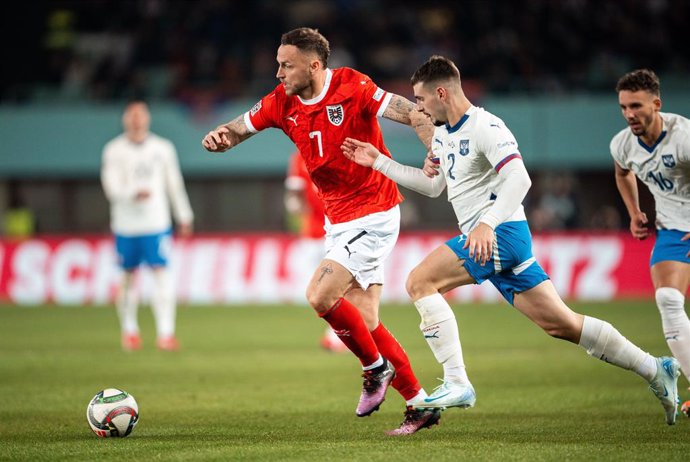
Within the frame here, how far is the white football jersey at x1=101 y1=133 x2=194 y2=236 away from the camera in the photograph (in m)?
12.8

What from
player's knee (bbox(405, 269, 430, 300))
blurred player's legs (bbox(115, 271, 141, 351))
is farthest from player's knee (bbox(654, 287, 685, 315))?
blurred player's legs (bbox(115, 271, 141, 351))

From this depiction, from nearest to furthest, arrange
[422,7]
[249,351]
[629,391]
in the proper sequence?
[629,391] → [249,351] → [422,7]

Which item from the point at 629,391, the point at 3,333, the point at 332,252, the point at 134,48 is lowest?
the point at 3,333

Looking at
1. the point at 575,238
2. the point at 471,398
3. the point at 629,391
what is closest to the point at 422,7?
the point at 575,238

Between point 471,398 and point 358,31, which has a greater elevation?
point 358,31

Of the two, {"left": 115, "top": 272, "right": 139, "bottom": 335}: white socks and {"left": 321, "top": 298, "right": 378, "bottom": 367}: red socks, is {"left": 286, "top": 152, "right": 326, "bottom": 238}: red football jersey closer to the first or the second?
{"left": 115, "top": 272, "right": 139, "bottom": 335}: white socks

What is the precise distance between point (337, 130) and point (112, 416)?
2.47 metres

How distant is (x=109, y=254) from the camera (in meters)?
20.0

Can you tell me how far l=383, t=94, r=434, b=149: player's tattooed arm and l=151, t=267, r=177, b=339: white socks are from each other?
20.9ft

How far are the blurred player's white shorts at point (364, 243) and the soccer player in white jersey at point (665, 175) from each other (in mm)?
1773

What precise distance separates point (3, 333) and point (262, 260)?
6.32 meters

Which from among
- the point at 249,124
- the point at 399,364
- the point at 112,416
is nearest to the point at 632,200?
the point at 399,364

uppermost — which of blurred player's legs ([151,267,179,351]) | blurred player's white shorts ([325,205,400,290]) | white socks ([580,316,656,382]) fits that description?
blurred player's white shorts ([325,205,400,290])

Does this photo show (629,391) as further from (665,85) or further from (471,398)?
(665,85)
